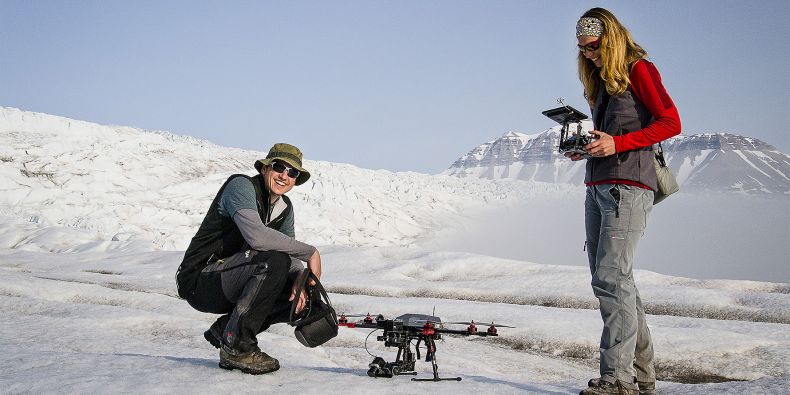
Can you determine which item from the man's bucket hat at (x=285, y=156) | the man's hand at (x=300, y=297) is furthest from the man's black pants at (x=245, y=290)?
the man's bucket hat at (x=285, y=156)

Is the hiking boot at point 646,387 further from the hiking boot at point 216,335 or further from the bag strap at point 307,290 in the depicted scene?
the hiking boot at point 216,335

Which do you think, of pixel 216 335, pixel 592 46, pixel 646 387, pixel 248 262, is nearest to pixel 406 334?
pixel 248 262

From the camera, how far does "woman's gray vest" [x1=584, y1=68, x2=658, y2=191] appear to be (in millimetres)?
4539

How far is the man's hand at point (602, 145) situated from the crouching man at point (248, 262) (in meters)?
2.46

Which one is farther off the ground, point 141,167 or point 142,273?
point 141,167

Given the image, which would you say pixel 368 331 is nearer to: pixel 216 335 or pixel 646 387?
pixel 216 335

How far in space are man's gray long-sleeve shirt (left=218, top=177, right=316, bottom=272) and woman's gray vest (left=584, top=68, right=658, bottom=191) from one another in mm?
2521

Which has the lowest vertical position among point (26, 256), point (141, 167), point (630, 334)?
point (26, 256)

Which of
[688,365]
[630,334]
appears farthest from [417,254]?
[630,334]

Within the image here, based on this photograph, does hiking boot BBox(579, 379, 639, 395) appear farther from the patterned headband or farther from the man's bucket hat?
the man's bucket hat

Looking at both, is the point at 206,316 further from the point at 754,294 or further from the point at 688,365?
the point at 754,294

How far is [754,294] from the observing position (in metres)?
13.5

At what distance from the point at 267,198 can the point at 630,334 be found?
10.7ft

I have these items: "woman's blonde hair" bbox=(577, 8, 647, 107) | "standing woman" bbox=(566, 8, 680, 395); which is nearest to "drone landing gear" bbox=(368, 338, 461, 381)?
"standing woman" bbox=(566, 8, 680, 395)
